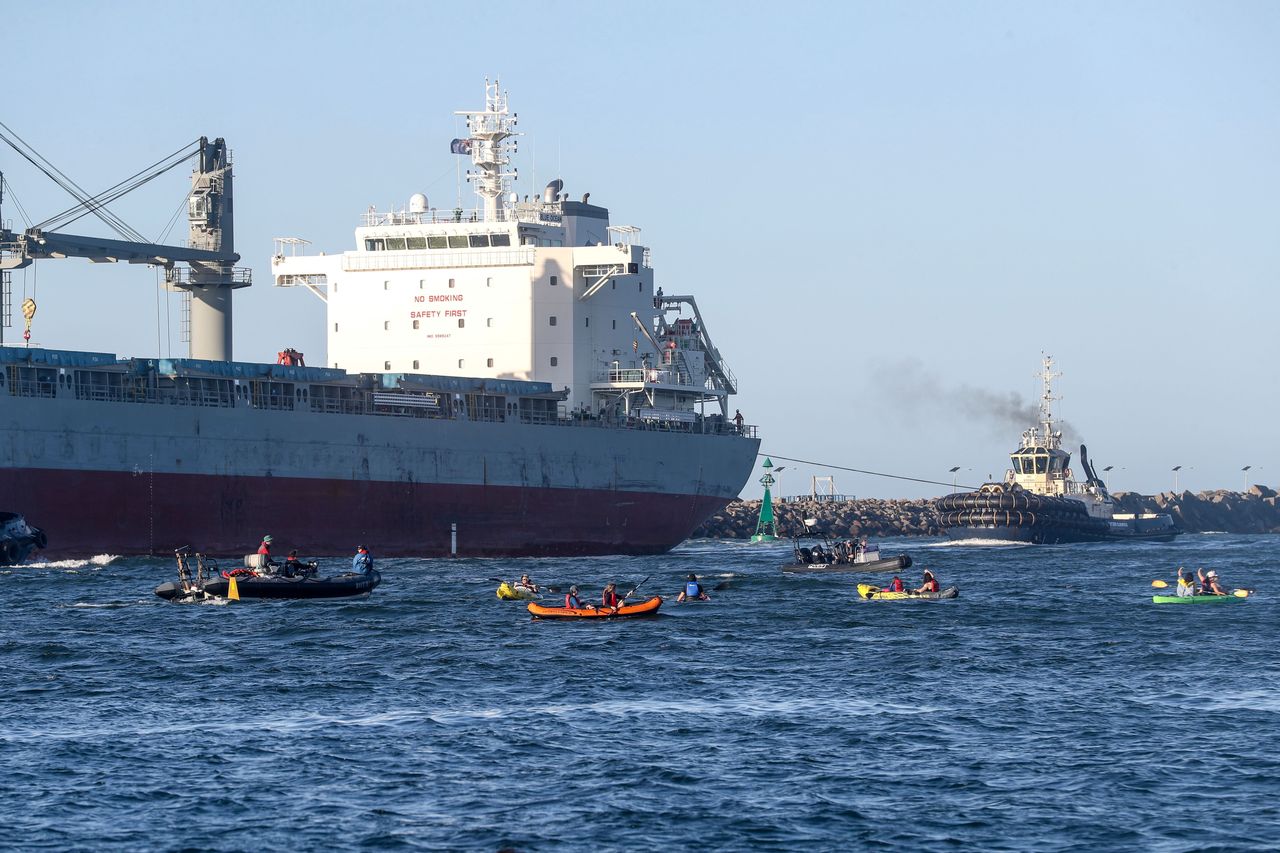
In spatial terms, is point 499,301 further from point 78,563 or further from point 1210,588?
point 1210,588

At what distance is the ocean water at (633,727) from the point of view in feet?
64.8

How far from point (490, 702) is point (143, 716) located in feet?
18.4

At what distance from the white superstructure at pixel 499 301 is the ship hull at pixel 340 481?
342 centimetres

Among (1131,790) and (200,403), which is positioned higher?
(200,403)

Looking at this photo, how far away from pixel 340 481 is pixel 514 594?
515 inches

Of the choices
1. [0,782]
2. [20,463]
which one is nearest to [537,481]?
[20,463]

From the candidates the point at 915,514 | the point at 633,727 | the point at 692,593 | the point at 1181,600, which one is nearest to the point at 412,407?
the point at 692,593

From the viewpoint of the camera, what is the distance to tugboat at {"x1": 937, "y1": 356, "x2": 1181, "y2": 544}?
83.8 m

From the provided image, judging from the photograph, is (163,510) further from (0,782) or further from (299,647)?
(0,782)

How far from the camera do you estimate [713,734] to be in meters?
24.9

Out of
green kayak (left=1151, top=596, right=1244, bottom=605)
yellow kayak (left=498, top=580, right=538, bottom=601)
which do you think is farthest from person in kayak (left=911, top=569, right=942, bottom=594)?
yellow kayak (left=498, top=580, right=538, bottom=601)

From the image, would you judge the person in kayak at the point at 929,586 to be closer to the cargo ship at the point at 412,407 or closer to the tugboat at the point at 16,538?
the cargo ship at the point at 412,407

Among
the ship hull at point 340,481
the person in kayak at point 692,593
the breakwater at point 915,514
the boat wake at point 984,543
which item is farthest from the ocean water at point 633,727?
the breakwater at point 915,514

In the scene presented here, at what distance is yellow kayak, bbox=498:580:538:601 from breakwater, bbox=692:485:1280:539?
58979 mm
